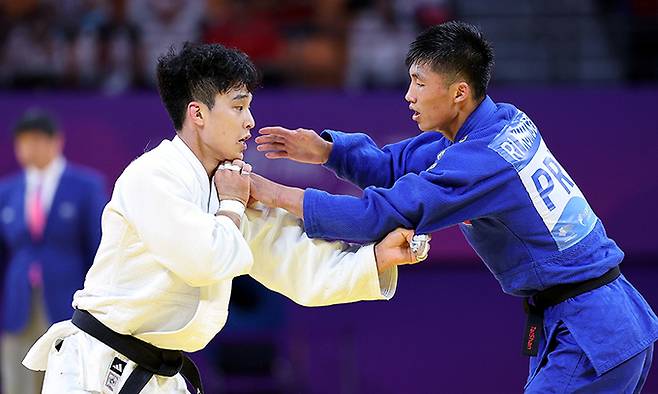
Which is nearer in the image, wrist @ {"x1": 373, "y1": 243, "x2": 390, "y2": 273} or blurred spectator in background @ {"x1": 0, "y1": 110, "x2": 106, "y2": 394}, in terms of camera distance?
wrist @ {"x1": 373, "y1": 243, "x2": 390, "y2": 273}

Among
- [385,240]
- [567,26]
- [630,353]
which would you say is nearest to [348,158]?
[385,240]

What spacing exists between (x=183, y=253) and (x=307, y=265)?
0.57m

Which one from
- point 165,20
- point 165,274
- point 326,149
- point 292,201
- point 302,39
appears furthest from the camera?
point 165,20

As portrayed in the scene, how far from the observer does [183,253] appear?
3.46 meters

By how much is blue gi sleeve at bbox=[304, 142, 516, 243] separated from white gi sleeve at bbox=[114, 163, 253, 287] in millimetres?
354

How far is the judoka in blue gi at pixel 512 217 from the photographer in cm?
373

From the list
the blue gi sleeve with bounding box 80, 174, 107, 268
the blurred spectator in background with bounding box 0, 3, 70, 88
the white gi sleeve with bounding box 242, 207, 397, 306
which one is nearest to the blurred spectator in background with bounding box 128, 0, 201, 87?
the blurred spectator in background with bounding box 0, 3, 70, 88

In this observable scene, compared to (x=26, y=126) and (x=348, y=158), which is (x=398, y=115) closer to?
(x=26, y=126)

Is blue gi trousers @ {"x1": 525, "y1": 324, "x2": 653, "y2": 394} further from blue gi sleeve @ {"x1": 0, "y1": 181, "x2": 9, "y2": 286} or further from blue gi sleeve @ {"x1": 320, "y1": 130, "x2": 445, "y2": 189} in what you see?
blue gi sleeve @ {"x1": 0, "y1": 181, "x2": 9, "y2": 286}

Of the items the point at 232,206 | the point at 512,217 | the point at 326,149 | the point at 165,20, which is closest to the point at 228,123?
the point at 232,206

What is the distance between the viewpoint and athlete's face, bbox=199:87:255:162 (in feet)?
12.1

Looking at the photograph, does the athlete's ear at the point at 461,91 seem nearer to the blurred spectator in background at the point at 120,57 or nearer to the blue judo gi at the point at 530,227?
the blue judo gi at the point at 530,227

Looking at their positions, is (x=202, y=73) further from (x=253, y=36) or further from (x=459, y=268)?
(x=253, y=36)

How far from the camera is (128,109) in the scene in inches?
333
